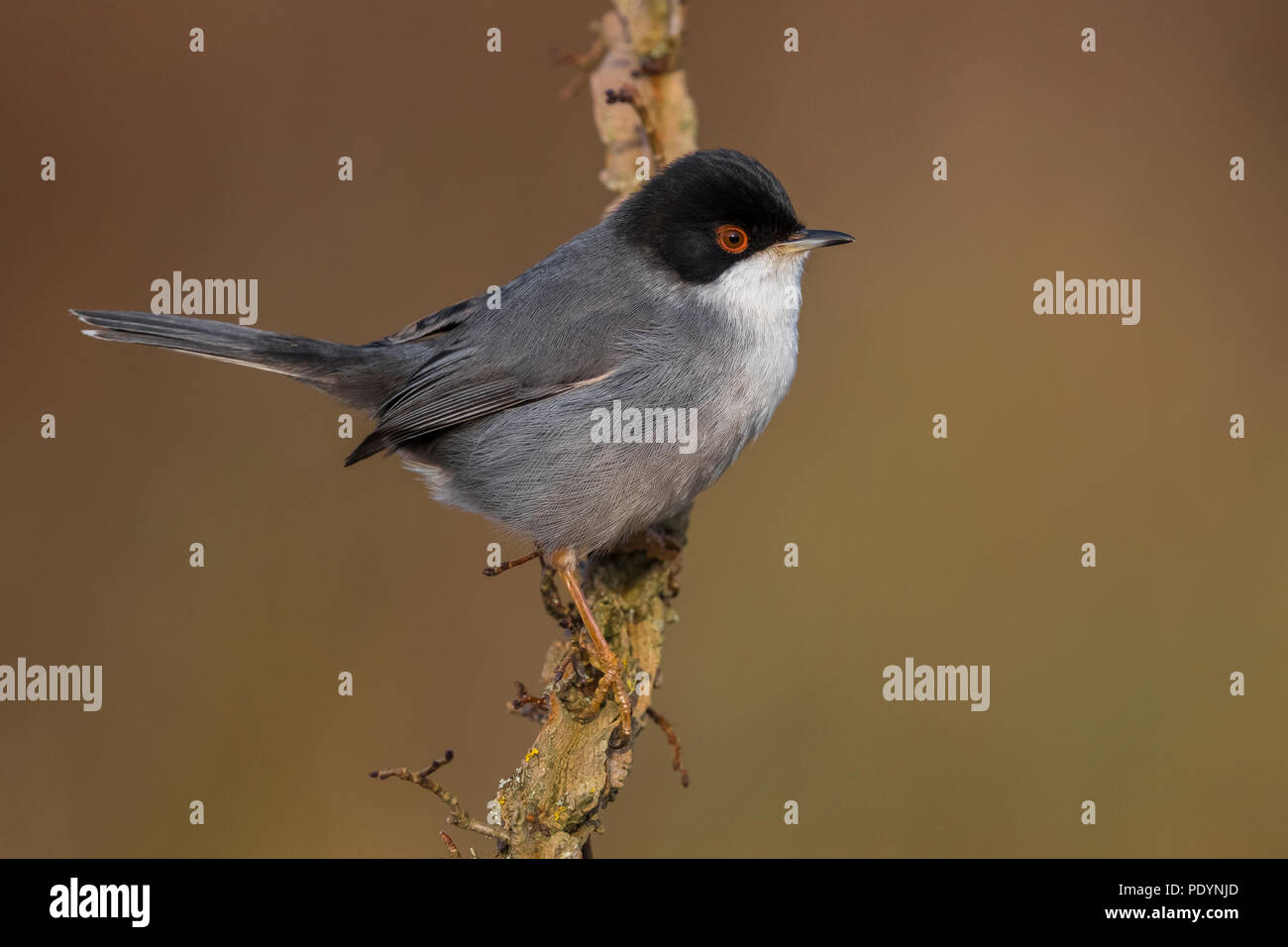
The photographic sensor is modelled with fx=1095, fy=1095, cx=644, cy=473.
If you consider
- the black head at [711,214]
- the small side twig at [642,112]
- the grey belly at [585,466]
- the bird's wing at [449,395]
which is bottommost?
the grey belly at [585,466]

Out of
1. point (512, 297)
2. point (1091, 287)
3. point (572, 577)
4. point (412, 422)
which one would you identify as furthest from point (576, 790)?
point (1091, 287)

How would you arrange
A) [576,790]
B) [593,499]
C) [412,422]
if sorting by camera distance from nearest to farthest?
[576,790] → [593,499] → [412,422]

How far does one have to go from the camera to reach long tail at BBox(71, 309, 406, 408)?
4.20 metres

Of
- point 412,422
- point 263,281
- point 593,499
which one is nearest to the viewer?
point 593,499

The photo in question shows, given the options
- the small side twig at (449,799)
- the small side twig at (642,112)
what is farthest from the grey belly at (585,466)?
the small side twig at (642,112)

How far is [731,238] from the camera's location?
13.7 ft

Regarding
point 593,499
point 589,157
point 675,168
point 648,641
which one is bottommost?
point 648,641

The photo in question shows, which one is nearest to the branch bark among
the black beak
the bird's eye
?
the bird's eye

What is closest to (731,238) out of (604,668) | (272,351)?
(604,668)

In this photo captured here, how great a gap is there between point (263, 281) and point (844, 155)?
3.74 m

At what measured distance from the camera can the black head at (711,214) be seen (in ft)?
13.4

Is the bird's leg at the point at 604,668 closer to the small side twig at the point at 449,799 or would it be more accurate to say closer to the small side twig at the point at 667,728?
the small side twig at the point at 667,728

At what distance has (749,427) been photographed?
13.7ft

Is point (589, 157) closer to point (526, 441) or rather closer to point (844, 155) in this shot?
point (844, 155)
